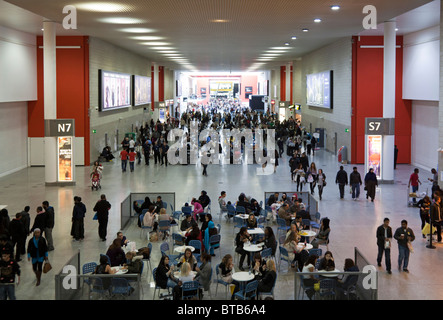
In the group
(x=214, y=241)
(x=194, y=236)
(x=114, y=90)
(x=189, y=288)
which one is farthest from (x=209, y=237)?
(x=114, y=90)

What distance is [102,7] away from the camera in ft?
59.4

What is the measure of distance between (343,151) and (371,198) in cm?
936

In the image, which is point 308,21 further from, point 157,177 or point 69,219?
point 69,219

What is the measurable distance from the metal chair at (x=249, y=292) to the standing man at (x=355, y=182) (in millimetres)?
10150

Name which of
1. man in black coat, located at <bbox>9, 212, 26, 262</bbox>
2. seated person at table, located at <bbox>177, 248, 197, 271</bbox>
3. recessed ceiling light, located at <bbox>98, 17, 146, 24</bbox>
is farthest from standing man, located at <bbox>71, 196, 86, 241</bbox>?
recessed ceiling light, located at <bbox>98, 17, 146, 24</bbox>

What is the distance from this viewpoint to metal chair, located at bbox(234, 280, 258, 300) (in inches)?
372

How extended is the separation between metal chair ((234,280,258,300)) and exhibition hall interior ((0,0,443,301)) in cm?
6

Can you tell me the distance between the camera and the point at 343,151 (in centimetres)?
2812

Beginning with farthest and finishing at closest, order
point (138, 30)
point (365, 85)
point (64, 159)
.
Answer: point (365, 85) < point (138, 30) < point (64, 159)

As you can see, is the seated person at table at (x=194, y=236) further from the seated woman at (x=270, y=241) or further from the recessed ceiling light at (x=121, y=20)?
the recessed ceiling light at (x=121, y=20)

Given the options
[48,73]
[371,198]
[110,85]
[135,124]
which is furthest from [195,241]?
[135,124]

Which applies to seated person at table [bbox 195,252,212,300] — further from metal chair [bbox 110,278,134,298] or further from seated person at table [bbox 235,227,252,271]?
seated person at table [bbox 235,227,252,271]

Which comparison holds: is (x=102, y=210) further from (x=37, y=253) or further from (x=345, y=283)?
(x=345, y=283)

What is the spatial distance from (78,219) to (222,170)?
41.7 ft
